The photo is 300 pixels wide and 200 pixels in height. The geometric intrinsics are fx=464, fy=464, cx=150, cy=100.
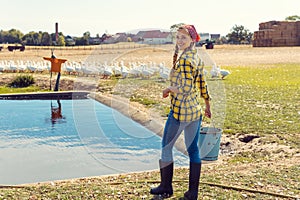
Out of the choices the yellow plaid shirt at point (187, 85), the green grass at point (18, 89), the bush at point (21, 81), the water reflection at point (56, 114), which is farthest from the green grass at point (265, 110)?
the bush at point (21, 81)

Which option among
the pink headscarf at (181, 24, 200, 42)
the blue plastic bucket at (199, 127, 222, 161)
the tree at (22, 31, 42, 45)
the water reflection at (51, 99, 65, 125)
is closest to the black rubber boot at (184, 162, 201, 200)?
the pink headscarf at (181, 24, 200, 42)

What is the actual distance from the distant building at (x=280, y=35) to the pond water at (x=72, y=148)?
40162mm

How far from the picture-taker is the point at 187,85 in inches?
155

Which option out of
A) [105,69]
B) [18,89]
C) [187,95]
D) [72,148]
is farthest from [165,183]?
[105,69]

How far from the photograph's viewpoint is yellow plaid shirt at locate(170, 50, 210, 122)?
3928mm

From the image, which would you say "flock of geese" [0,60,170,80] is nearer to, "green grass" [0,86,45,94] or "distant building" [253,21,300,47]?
"green grass" [0,86,45,94]

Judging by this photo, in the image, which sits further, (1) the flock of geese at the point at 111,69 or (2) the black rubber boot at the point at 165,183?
(1) the flock of geese at the point at 111,69

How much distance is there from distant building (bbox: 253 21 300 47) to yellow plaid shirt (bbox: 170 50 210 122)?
46.1 m

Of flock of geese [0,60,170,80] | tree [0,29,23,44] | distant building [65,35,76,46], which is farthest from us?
tree [0,29,23,44]

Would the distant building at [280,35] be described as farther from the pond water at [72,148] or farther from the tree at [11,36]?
the tree at [11,36]

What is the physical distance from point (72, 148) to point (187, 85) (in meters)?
4.38

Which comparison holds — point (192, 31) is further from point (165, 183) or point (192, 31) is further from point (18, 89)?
point (18, 89)

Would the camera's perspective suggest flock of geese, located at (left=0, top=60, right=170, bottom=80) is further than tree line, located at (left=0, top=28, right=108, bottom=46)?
No

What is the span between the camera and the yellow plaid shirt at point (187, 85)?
12.9ft
